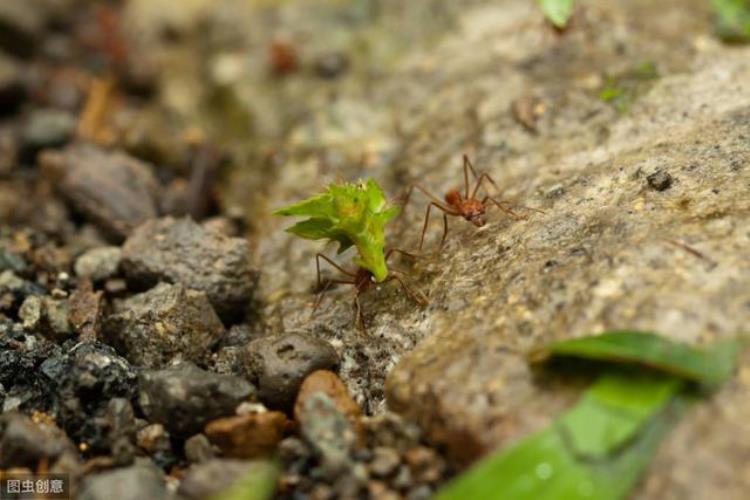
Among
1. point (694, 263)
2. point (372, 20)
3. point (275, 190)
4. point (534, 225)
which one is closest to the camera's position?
point (694, 263)

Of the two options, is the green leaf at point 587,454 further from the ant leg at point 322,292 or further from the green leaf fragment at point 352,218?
the ant leg at point 322,292

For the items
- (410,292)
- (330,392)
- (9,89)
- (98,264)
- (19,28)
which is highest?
(19,28)

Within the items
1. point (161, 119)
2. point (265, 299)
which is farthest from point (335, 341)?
point (161, 119)

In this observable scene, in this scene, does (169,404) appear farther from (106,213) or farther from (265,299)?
(106,213)

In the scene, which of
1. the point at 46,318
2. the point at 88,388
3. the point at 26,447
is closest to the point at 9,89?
the point at 46,318

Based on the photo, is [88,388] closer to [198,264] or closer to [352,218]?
[198,264]

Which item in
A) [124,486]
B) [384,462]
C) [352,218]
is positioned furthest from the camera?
[352,218]

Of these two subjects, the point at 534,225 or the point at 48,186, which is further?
the point at 48,186
